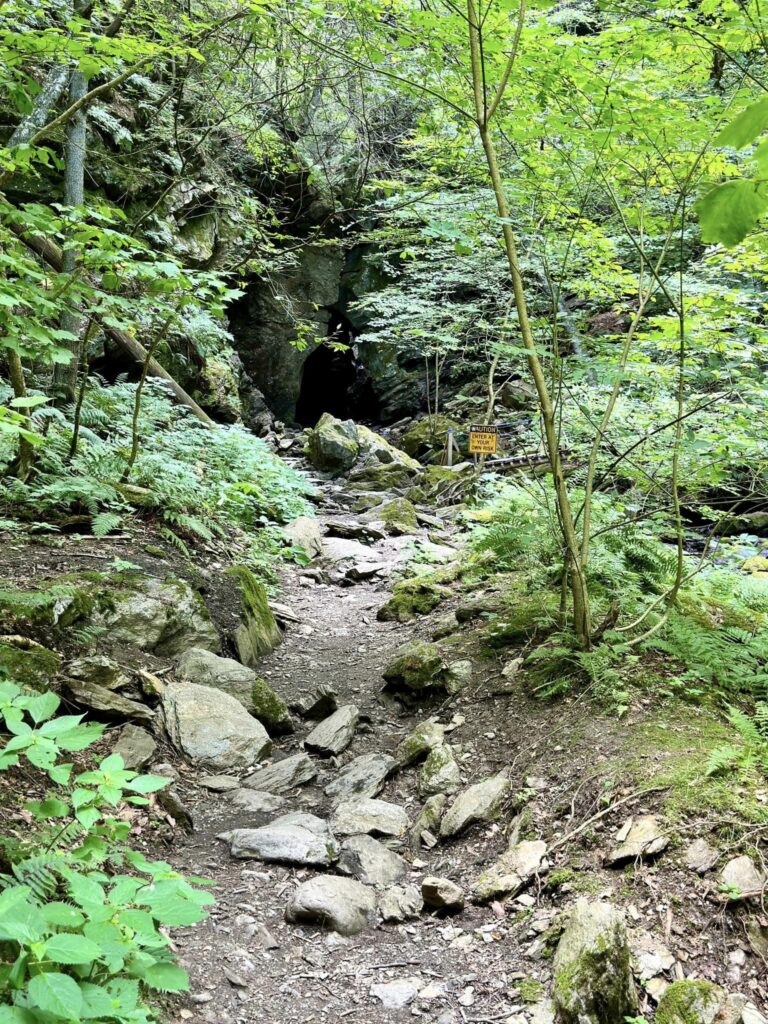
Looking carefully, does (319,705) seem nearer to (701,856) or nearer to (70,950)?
(701,856)

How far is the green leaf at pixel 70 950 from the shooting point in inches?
55.9

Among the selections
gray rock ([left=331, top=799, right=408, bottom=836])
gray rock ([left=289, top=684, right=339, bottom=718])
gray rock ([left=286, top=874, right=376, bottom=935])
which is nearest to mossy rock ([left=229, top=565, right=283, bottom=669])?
gray rock ([left=289, top=684, right=339, bottom=718])

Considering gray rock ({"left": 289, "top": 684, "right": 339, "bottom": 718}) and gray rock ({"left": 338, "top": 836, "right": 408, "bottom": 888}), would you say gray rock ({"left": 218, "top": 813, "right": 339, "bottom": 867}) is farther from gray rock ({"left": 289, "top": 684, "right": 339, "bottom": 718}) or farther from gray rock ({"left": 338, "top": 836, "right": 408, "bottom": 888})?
gray rock ({"left": 289, "top": 684, "right": 339, "bottom": 718})

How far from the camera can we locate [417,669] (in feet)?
16.0

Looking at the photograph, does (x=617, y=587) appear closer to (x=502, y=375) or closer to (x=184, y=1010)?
(x=184, y=1010)

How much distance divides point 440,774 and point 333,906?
1176 mm

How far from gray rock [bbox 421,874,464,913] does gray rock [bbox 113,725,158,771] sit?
66.1 inches

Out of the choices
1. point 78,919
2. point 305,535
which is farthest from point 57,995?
point 305,535

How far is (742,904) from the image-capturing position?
2246mm

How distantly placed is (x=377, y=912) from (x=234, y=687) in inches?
83.7

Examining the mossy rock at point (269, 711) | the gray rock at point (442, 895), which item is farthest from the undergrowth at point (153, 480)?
the gray rock at point (442, 895)

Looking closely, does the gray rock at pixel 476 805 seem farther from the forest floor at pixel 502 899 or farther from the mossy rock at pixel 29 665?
the mossy rock at pixel 29 665

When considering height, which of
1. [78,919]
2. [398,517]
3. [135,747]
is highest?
[78,919]

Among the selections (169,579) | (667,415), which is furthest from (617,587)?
(169,579)
